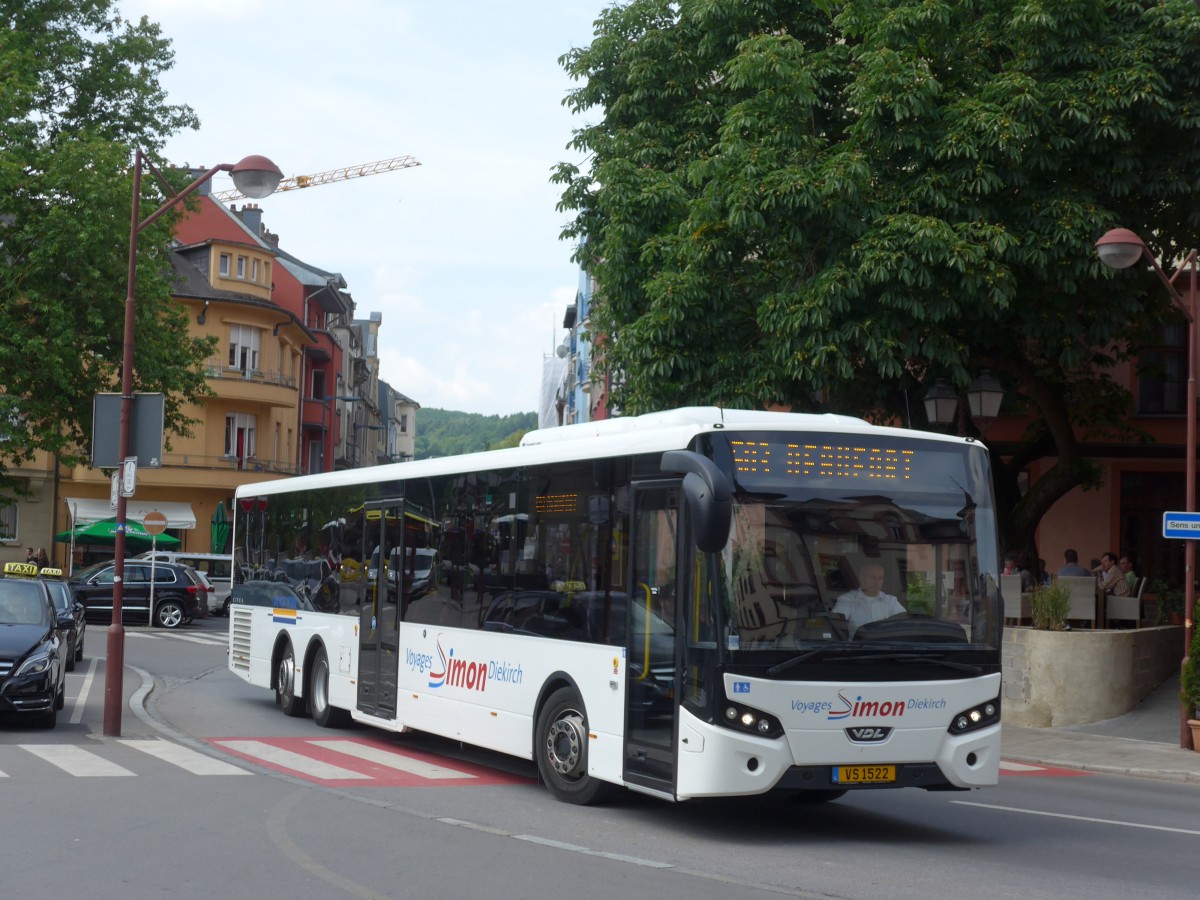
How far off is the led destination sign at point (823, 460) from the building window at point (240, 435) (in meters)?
53.6

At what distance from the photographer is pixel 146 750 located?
47.2 feet

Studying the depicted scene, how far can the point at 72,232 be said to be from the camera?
35.3 metres

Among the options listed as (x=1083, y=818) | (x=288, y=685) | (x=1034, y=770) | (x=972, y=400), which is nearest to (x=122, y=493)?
(x=288, y=685)

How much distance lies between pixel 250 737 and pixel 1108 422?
63.6ft

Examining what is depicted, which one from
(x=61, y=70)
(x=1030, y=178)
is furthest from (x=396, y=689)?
(x=61, y=70)

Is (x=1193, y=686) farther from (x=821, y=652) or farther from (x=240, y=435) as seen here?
(x=240, y=435)

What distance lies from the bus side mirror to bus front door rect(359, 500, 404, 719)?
6335mm

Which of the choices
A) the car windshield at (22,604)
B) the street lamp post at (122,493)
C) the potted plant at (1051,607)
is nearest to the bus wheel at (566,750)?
the street lamp post at (122,493)

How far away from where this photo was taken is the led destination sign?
10203 mm

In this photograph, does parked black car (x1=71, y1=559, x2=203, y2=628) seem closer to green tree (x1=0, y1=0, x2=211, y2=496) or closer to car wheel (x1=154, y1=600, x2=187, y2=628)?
car wheel (x1=154, y1=600, x2=187, y2=628)

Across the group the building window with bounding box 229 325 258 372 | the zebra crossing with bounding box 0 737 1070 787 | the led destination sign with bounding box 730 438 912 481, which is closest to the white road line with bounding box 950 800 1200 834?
the led destination sign with bounding box 730 438 912 481

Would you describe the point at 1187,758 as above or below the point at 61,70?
below

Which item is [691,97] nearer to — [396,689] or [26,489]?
[396,689]

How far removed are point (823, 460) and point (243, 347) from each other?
55.1 meters
